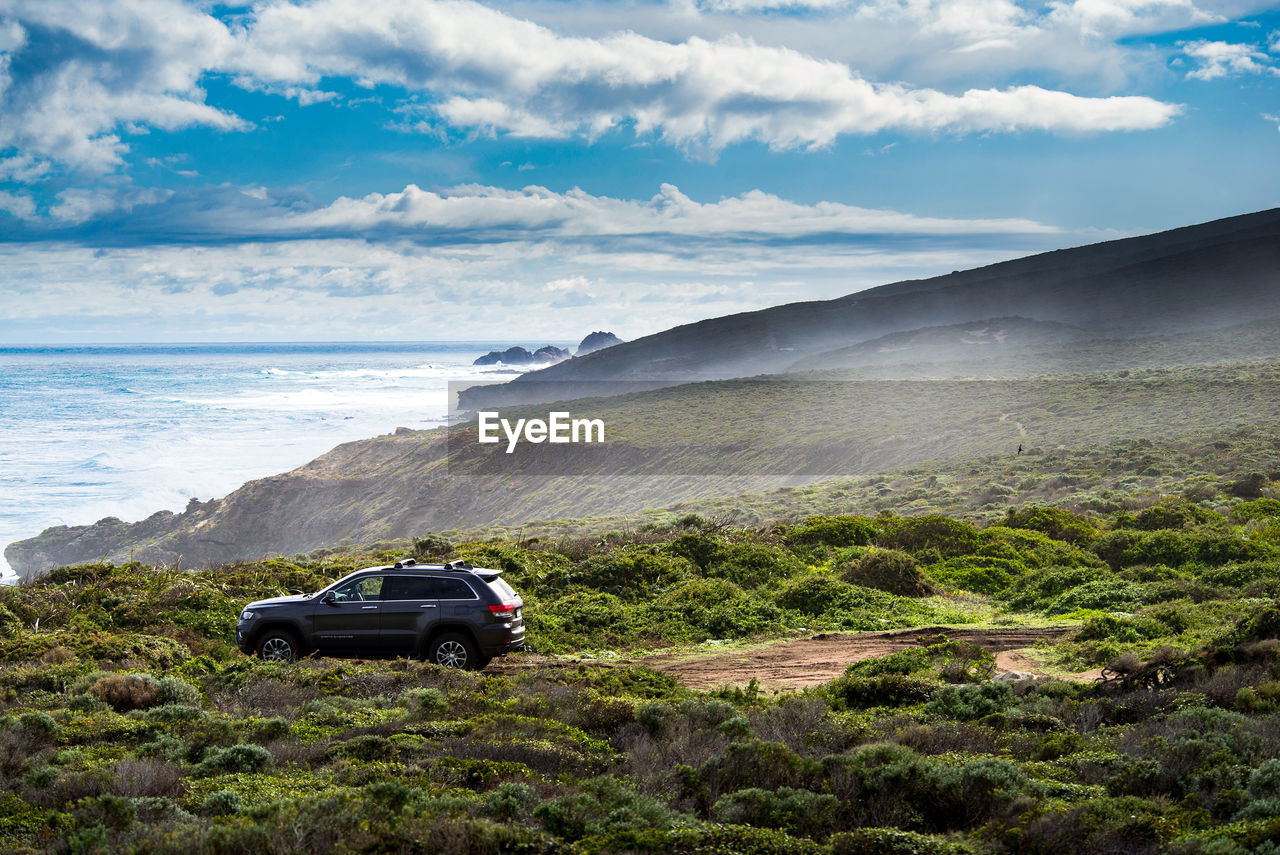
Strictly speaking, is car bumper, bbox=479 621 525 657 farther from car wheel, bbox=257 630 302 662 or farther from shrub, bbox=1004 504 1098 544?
shrub, bbox=1004 504 1098 544

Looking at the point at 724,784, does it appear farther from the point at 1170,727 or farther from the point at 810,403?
the point at 810,403

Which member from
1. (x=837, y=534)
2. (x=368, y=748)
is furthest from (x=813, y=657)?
(x=837, y=534)

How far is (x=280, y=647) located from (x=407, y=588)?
2.02m

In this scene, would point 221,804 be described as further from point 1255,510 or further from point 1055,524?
point 1255,510

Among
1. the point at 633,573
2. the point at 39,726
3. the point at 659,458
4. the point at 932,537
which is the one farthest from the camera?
the point at 659,458

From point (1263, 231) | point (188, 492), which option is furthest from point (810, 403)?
point (1263, 231)

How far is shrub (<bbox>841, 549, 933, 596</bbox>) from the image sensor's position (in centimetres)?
1928

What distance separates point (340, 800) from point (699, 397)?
69.7 metres

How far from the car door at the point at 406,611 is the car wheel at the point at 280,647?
1.28 meters

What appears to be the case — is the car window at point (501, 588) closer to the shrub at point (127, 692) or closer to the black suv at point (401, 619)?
the black suv at point (401, 619)

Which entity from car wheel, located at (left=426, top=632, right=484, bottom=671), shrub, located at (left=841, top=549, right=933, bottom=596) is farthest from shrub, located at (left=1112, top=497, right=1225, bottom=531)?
car wheel, located at (left=426, top=632, right=484, bottom=671)

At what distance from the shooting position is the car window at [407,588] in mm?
12875

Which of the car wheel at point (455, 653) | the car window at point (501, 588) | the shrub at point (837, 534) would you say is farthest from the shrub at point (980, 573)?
the car wheel at point (455, 653)

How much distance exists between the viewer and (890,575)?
63.6 feet
